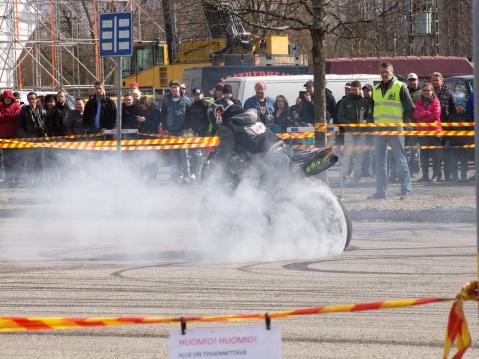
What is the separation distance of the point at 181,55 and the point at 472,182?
23856 mm

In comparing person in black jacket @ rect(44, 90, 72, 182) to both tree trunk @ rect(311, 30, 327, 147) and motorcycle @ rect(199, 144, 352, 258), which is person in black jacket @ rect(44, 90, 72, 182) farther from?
motorcycle @ rect(199, 144, 352, 258)

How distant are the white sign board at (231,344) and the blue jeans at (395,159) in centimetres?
1239

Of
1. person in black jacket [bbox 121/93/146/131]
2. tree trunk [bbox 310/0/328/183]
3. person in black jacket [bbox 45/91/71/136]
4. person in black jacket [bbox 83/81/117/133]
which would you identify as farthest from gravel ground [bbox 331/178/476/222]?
→ person in black jacket [bbox 45/91/71/136]

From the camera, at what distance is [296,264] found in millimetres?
9945

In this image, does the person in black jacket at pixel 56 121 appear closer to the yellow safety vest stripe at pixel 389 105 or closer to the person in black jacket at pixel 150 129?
the person in black jacket at pixel 150 129

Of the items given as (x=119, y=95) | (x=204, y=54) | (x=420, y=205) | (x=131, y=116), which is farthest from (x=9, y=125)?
(x=204, y=54)

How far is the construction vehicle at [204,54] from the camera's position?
3559cm

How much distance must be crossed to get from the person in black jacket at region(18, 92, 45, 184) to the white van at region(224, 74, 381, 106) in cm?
528

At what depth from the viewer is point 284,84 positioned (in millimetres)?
24438

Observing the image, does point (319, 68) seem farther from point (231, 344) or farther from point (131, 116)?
point (231, 344)

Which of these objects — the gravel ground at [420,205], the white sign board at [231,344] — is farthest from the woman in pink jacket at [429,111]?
Result: the white sign board at [231,344]

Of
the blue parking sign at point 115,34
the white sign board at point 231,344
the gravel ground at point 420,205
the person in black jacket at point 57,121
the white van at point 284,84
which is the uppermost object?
the blue parking sign at point 115,34

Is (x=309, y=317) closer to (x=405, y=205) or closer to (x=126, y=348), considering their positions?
(x=126, y=348)

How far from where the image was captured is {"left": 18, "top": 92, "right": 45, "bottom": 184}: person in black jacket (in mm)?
20328
